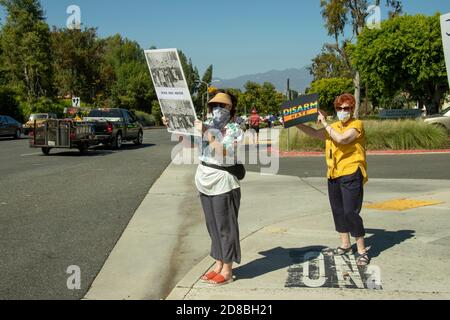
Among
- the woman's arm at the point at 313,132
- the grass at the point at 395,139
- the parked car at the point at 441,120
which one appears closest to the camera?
the woman's arm at the point at 313,132

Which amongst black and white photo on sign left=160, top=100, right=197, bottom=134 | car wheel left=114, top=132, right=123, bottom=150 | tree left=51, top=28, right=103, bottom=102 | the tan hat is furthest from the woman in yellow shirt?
tree left=51, top=28, right=103, bottom=102

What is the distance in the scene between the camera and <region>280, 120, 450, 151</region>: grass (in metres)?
20.2

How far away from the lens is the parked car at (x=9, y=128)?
30869mm

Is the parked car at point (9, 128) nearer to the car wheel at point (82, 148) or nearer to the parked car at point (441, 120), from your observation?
the car wheel at point (82, 148)

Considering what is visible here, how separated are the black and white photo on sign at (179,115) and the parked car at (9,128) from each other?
27662 mm

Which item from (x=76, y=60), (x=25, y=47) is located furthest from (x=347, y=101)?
(x=76, y=60)

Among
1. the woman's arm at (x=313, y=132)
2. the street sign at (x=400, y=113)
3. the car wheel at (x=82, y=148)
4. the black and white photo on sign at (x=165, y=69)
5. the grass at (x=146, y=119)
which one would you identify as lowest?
the car wheel at (x=82, y=148)

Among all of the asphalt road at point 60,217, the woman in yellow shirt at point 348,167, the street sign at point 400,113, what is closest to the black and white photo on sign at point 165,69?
the woman in yellow shirt at point 348,167

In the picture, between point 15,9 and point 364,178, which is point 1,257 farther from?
point 15,9

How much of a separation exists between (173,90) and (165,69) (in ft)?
0.78

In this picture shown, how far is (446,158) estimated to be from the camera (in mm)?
17000

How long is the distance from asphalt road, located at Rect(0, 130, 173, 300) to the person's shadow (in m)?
1.56

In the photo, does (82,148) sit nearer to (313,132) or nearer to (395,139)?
(395,139)
